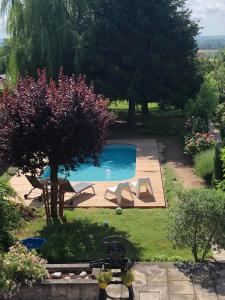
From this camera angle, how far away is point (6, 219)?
8547 mm

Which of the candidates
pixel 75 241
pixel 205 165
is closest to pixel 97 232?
pixel 75 241

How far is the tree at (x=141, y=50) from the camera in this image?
839 inches

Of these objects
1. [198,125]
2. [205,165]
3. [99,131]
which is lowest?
[205,165]

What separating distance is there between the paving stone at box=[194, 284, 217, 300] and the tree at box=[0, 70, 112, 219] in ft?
13.6

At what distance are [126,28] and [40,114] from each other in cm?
1294

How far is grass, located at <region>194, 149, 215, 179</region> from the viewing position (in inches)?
558

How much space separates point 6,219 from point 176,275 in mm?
3240

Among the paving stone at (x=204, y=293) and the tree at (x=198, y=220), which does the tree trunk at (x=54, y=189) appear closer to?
the tree at (x=198, y=220)

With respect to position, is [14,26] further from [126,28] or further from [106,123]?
[106,123]

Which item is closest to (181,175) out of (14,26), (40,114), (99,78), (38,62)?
(40,114)

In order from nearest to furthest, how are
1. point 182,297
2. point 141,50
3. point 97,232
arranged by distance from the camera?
point 182,297, point 97,232, point 141,50

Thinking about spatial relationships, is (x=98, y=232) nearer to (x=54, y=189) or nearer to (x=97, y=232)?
(x=97, y=232)

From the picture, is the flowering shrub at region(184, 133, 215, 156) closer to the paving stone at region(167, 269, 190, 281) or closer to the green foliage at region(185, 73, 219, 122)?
the green foliage at region(185, 73, 219, 122)

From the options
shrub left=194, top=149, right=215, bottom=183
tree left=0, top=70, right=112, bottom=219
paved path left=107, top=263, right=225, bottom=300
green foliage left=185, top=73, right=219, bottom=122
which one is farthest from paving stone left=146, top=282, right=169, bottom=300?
green foliage left=185, top=73, right=219, bottom=122
